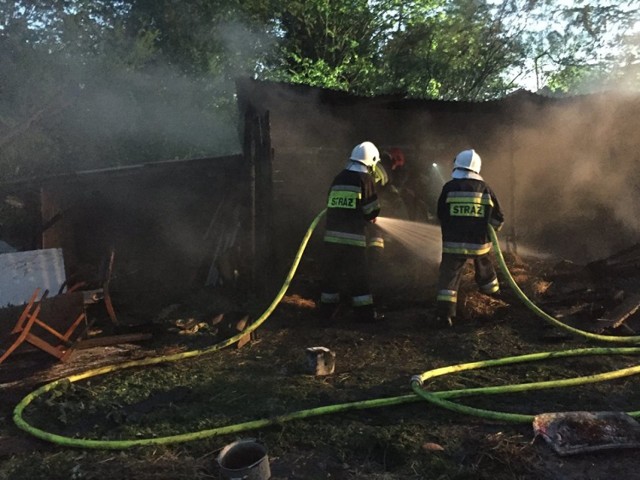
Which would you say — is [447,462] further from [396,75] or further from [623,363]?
[396,75]

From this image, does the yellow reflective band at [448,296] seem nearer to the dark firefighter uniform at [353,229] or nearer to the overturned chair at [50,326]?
the dark firefighter uniform at [353,229]

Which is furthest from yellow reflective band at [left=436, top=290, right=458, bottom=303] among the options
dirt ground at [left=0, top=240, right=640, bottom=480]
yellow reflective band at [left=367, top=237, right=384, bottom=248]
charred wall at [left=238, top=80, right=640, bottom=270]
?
charred wall at [left=238, top=80, right=640, bottom=270]

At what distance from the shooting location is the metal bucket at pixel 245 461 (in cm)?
278

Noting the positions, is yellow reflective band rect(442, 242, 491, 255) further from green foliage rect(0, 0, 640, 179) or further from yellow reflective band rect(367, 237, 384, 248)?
green foliage rect(0, 0, 640, 179)

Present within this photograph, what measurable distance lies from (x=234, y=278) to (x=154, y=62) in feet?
28.2

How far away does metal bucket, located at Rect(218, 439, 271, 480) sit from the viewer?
278 cm

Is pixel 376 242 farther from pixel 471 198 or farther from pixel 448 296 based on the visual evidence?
pixel 471 198

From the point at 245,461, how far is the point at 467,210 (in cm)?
382

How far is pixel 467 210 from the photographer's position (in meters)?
5.65

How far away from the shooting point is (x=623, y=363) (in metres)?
4.59

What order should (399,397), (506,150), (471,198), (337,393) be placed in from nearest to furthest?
(399,397) → (337,393) → (471,198) → (506,150)

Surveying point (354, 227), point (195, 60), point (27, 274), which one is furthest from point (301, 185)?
point (195, 60)

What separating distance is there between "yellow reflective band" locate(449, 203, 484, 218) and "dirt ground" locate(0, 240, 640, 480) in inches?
45.9

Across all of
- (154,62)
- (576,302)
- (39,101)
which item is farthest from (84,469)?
(154,62)
